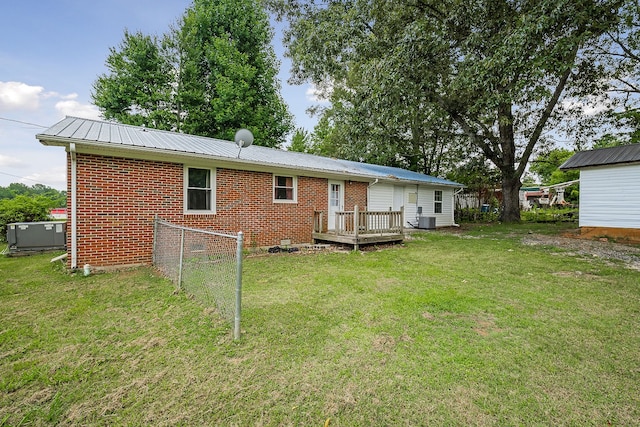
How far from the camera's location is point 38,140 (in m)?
5.36

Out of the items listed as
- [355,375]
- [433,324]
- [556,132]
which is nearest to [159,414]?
[355,375]

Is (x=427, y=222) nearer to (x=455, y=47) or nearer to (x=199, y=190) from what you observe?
(x=455, y=47)

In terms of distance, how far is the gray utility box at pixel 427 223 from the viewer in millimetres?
14883

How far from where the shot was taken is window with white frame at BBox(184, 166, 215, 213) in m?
7.57

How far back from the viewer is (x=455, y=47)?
1228 centimetres

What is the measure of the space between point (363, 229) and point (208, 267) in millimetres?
5885

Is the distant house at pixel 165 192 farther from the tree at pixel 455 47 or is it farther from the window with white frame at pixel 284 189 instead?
the tree at pixel 455 47

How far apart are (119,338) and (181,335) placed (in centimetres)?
68

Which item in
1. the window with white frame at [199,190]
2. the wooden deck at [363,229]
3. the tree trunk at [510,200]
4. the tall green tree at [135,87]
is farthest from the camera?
the tall green tree at [135,87]

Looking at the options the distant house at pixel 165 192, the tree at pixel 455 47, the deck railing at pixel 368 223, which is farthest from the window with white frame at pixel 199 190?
the tree at pixel 455 47

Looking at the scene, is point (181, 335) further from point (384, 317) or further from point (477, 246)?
point (477, 246)

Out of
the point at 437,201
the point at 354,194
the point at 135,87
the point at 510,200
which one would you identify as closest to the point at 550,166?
the point at 510,200

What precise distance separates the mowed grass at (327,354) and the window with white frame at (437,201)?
11211 mm

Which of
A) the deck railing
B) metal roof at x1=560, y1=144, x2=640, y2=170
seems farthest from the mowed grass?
metal roof at x1=560, y1=144, x2=640, y2=170
